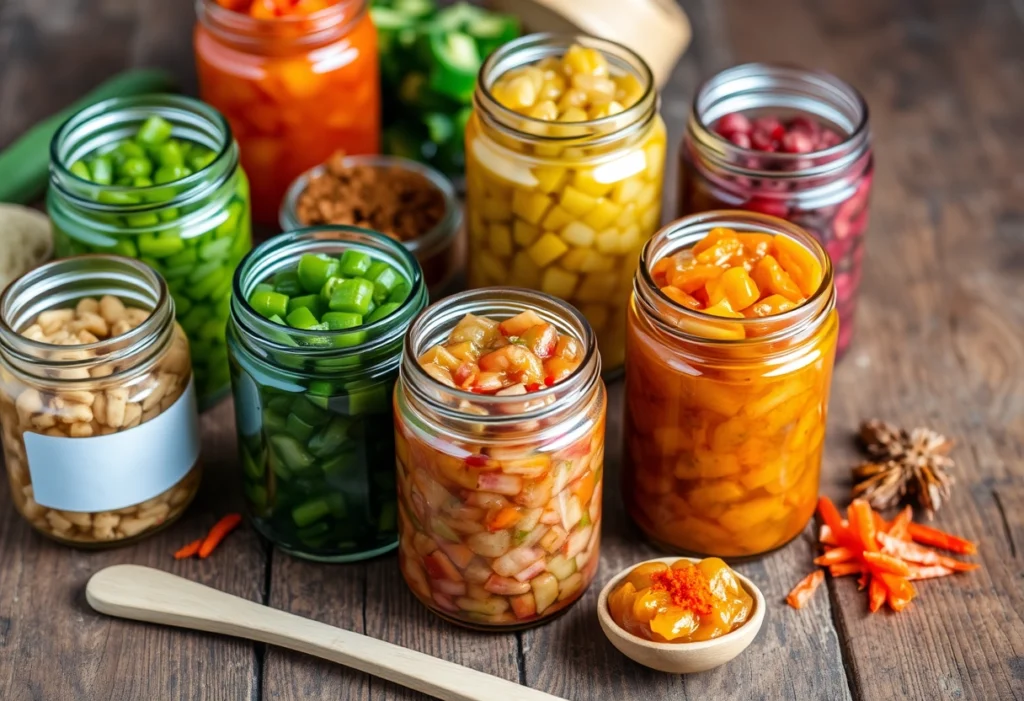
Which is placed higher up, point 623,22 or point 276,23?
point 276,23

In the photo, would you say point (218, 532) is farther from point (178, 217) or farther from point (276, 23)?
point (276, 23)

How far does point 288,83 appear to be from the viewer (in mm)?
2826

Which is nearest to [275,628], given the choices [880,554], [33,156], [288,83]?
[880,554]

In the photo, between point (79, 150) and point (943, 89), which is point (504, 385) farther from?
point (943, 89)

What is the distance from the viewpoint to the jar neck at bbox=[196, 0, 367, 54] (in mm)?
2775

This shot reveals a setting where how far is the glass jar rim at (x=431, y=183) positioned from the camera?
2.79 metres

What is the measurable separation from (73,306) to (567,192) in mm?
907

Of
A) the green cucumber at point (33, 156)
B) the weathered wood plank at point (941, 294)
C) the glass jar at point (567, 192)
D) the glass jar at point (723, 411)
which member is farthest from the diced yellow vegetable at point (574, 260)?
the green cucumber at point (33, 156)

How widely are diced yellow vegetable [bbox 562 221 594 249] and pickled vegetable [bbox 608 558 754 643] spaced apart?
641 mm

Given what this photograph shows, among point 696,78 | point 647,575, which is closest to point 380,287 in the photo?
point 647,575

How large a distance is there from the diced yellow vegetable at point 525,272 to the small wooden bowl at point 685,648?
0.68m

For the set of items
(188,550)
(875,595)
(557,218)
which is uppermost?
(557,218)

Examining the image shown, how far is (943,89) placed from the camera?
355 centimetres

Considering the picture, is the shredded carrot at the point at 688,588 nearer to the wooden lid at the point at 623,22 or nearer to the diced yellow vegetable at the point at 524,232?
the diced yellow vegetable at the point at 524,232
